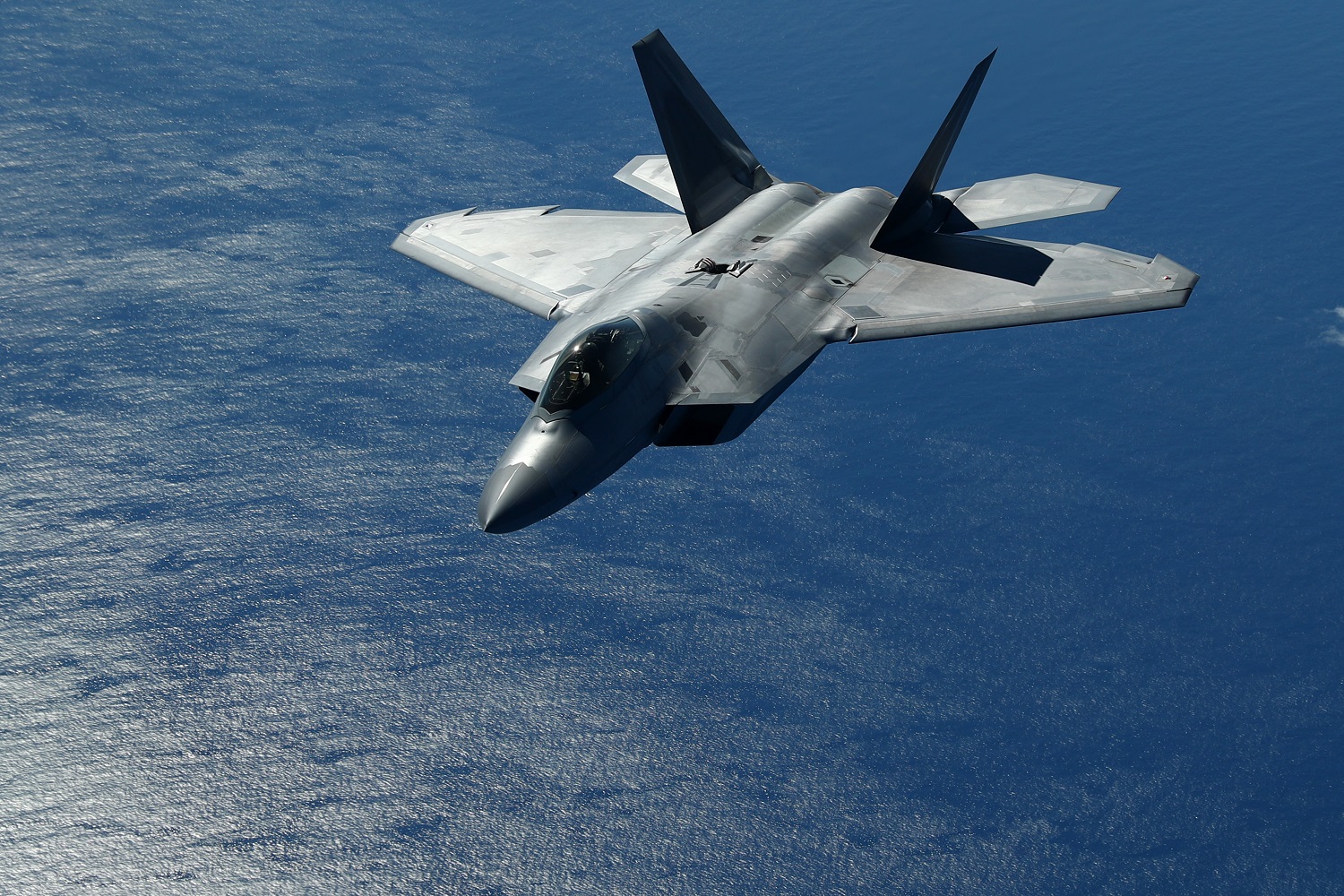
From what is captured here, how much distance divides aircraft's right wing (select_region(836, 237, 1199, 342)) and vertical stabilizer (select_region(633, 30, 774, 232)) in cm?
701

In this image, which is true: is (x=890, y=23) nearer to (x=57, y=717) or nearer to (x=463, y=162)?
(x=463, y=162)

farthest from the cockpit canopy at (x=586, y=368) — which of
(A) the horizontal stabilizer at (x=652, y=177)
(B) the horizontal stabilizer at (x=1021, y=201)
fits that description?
(B) the horizontal stabilizer at (x=1021, y=201)

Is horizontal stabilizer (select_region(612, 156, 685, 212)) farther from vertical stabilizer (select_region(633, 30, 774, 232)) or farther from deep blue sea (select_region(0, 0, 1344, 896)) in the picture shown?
deep blue sea (select_region(0, 0, 1344, 896))

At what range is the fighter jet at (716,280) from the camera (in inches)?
1218

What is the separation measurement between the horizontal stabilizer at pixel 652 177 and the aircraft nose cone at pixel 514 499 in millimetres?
20584

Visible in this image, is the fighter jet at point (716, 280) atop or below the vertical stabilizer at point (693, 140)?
below

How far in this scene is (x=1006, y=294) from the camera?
126 ft

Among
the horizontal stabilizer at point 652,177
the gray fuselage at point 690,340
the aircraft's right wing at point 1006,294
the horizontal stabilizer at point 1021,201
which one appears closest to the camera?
the gray fuselage at point 690,340

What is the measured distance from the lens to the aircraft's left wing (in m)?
39.7

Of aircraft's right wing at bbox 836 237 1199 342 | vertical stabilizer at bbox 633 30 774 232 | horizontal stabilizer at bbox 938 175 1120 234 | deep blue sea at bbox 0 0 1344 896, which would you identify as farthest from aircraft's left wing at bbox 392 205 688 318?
deep blue sea at bbox 0 0 1344 896

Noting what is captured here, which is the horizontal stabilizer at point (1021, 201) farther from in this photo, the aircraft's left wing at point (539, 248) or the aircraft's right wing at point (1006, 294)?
the aircraft's left wing at point (539, 248)

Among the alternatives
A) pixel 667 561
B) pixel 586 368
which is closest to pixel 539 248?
pixel 586 368

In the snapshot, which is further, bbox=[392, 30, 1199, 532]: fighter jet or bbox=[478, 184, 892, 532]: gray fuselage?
bbox=[392, 30, 1199, 532]: fighter jet

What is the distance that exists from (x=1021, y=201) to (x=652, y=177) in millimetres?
15631
